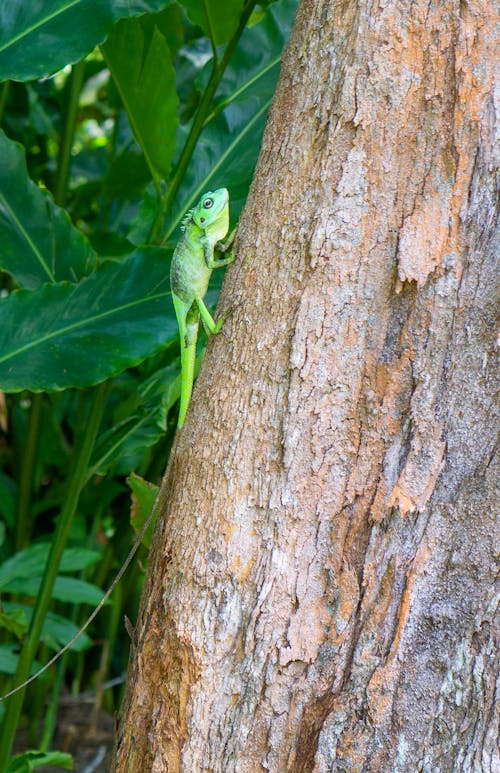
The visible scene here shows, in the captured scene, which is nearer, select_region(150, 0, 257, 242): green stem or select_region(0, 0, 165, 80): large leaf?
select_region(0, 0, 165, 80): large leaf

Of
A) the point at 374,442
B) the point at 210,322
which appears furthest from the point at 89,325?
the point at 374,442

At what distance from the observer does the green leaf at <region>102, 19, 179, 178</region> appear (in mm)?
2412

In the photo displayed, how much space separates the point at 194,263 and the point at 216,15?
795 millimetres

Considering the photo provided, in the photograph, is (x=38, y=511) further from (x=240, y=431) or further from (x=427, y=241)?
(x=427, y=241)

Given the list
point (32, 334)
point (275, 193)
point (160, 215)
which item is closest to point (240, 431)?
point (275, 193)

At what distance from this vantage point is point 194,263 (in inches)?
80.4

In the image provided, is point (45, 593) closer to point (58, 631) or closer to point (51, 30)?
point (58, 631)

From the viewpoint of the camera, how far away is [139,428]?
2559 millimetres

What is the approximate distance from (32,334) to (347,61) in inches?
48.4

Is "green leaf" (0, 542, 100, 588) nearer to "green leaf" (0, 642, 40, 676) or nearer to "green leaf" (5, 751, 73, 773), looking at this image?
"green leaf" (0, 642, 40, 676)

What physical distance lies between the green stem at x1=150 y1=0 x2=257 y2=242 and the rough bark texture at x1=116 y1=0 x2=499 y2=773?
793mm

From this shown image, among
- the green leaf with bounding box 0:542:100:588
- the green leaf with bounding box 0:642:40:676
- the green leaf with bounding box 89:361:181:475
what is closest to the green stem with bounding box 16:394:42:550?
the green leaf with bounding box 0:542:100:588

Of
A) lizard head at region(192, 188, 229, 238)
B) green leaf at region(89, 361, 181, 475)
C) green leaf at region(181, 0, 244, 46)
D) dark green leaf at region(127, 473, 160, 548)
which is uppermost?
green leaf at region(181, 0, 244, 46)

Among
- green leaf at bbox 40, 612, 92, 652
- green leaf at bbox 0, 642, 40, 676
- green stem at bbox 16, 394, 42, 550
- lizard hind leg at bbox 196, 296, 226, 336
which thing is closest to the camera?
lizard hind leg at bbox 196, 296, 226, 336
